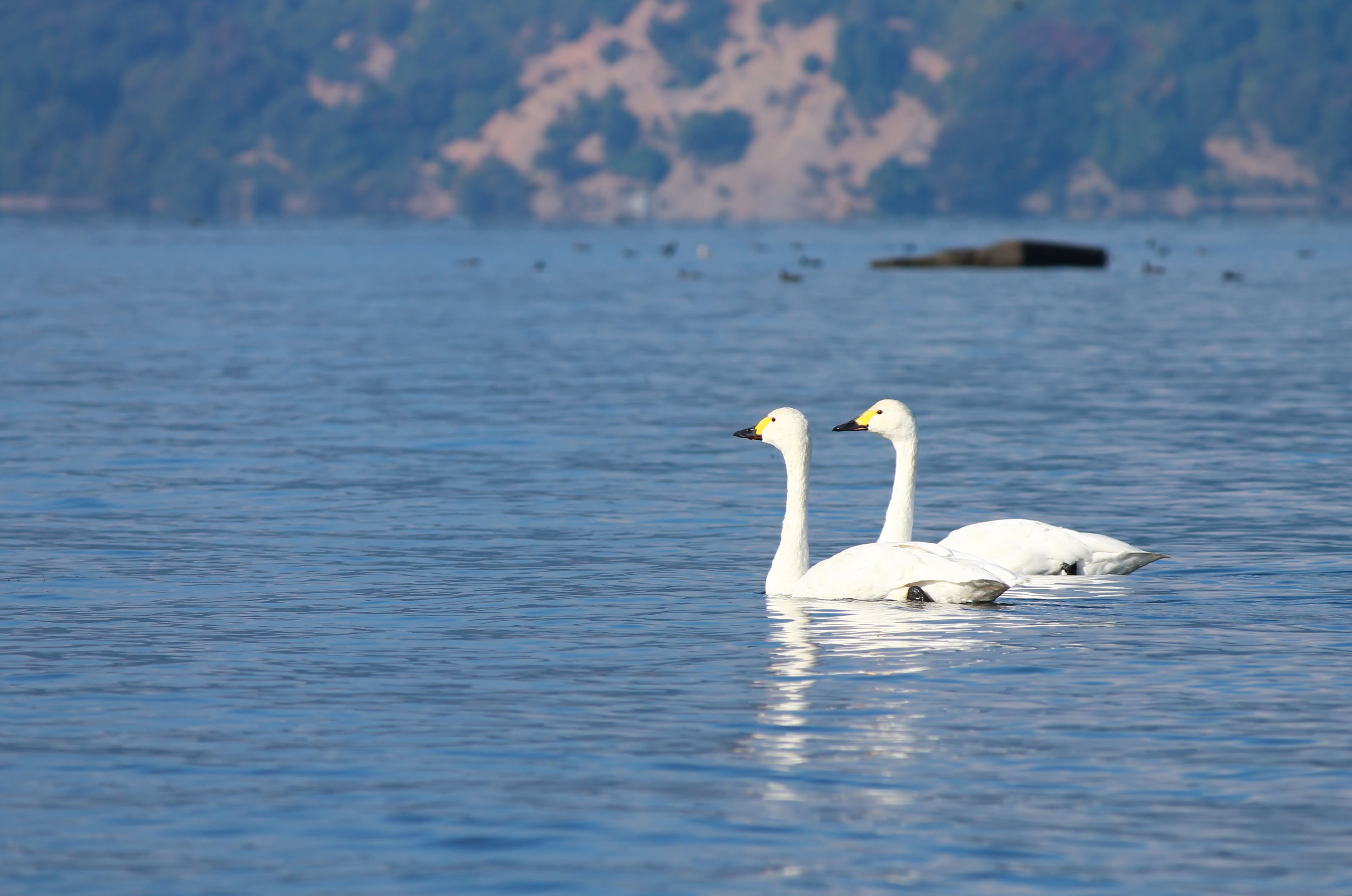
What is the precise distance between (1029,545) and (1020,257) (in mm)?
78259

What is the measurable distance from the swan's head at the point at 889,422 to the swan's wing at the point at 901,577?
2062 millimetres

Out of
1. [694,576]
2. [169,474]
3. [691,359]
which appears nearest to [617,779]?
[694,576]

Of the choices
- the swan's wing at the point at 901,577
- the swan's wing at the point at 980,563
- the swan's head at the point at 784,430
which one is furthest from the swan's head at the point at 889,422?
the swan's wing at the point at 901,577

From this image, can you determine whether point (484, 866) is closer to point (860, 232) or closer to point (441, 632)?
point (441, 632)

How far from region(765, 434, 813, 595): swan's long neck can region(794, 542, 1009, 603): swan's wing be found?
1.20 feet

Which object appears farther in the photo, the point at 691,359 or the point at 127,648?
the point at 691,359

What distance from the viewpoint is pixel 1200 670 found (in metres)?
14.1

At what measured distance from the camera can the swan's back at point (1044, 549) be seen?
57.0ft

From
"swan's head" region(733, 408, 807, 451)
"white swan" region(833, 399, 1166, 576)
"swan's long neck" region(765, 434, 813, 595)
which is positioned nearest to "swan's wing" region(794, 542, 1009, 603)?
"swan's long neck" region(765, 434, 813, 595)

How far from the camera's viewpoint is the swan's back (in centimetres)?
1738

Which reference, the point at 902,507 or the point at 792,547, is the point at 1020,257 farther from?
the point at 792,547

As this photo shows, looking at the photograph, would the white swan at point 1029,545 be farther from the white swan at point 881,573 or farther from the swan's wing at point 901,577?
the swan's wing at point 901,577

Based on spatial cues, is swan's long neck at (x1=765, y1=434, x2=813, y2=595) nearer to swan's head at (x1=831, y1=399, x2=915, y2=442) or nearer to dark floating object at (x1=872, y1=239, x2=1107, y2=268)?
swan's head at (x1=831, y1=399, x2=915, y2=442)

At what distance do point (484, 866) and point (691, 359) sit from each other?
33.9 metres
